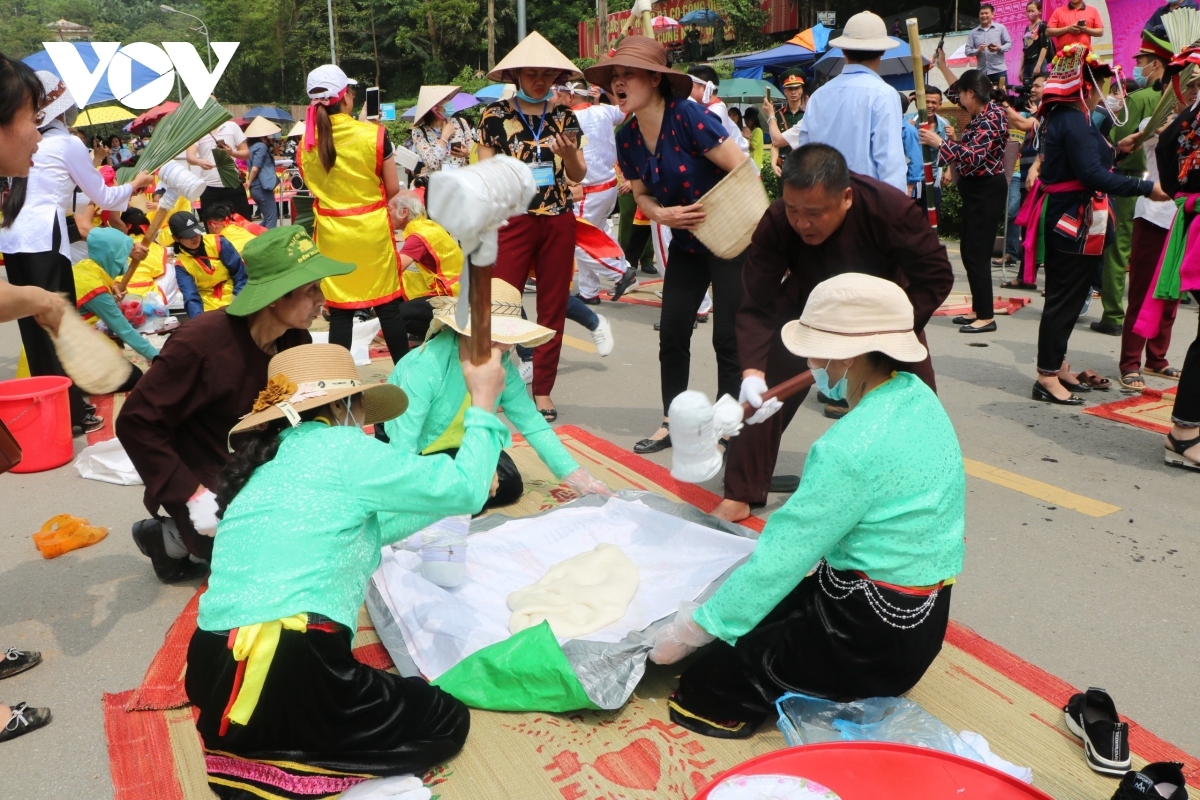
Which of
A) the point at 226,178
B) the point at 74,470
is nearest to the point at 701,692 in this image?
the point at 74,470

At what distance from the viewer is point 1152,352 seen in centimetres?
537

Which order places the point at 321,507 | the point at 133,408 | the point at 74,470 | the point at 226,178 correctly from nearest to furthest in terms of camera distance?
the point at 321,507 → the point at 133,408 → the point at 74,470 → the point at 226,178

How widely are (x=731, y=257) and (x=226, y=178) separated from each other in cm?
732

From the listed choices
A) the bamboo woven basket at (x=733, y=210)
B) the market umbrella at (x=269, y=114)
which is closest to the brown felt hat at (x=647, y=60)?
the bamboo woven basket at (x=733, y=210)

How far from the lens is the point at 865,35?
4258 millimetres

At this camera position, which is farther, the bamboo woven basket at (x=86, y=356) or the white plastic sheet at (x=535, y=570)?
the white plastic sheet at (x=535, y=570)

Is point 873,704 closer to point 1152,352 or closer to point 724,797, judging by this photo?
point 724,797

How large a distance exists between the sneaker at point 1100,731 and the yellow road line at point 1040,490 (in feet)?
4.95

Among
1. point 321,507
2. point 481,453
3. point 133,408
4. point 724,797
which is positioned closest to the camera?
point 724,797

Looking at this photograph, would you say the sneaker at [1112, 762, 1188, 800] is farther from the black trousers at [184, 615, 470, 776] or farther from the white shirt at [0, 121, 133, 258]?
the white shirt at [0, 121, 133, 258]

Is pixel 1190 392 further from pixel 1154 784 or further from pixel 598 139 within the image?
pixel 598 139

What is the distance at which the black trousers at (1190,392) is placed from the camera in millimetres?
3992

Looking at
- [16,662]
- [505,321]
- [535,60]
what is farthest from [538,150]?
[16,662]

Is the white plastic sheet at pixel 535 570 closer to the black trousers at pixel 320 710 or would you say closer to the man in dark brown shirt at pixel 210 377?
the black trousers at pixel 320 710
